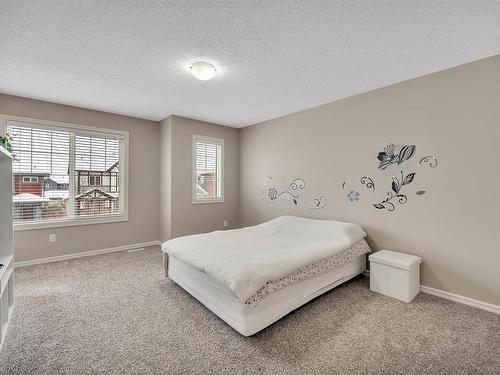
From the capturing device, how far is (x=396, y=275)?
8.61 ft

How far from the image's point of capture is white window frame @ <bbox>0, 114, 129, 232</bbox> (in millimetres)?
3491

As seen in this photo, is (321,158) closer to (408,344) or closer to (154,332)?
(408,344)

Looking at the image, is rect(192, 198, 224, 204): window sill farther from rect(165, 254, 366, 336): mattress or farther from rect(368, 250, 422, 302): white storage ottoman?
rect(368, 250, 422, 302): white storage ottoman

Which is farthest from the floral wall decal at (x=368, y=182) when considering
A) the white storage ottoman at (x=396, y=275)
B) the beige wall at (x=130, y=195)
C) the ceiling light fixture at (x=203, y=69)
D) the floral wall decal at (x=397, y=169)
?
the beige wall at (x=130, y=195)

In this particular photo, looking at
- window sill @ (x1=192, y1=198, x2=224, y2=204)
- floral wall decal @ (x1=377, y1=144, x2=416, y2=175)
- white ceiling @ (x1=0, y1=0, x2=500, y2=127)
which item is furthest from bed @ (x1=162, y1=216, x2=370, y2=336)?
white ceiling @ (x1=0, y1=0, x2=500, y2=127)

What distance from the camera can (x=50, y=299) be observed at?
2.56 m

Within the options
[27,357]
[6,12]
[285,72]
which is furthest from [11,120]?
[285,72]

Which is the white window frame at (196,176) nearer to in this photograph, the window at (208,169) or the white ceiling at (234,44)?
the window at (208,169)

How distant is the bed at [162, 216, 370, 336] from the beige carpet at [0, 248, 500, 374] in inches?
5.4

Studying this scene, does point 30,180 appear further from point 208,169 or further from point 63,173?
point 208,169

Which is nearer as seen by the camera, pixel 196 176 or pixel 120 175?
pixel 120 175

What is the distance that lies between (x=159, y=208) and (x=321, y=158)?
3.20m

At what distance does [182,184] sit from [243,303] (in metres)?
3.08

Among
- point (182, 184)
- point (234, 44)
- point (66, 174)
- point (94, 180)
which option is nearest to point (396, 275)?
point (234, 44)
